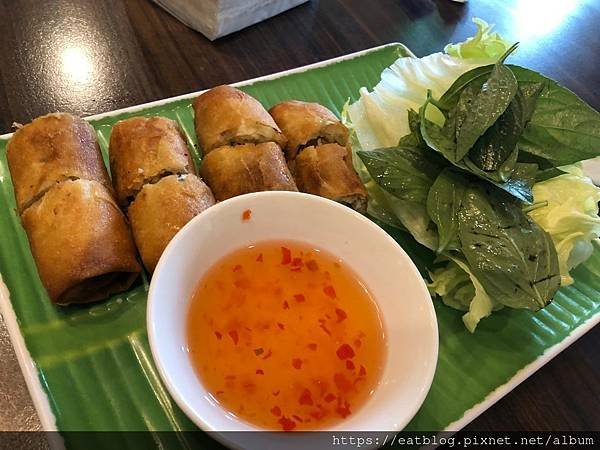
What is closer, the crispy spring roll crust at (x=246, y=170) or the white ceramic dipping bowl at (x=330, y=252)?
the white ceramic dipping bowl at (x=330, y=252)

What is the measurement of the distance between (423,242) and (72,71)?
166 cm

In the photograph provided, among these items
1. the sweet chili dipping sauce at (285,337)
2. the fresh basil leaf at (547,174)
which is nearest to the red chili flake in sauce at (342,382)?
the sweet chili dipping sauce at (285,337)

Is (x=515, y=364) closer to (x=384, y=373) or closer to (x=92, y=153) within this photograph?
(x=384, y=373)

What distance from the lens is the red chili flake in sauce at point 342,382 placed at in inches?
58.5

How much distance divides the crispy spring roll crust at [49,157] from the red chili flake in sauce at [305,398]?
0.89 metres

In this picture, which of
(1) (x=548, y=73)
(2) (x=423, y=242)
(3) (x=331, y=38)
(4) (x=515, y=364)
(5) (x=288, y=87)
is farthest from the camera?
(1) (x=548, y=73)

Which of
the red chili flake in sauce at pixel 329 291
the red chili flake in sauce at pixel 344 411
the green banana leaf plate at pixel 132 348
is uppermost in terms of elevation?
the red chili flake in sauce at pixel 329 291

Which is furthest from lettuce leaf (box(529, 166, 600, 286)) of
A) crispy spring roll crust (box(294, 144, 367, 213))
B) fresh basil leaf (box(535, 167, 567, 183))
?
crispy spring roll crust (box(294, 144, 367, 213))

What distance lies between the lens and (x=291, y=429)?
53.9 inches

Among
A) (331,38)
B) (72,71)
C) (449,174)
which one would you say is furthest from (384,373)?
(331,38)

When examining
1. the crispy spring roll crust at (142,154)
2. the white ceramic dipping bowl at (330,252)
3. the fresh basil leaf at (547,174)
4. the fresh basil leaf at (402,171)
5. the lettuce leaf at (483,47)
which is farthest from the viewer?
the lettuce leaf at (483,47)

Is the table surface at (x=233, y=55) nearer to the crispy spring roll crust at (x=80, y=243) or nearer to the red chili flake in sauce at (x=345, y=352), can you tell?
the crispy spring roll crust at (x=80, y=243)

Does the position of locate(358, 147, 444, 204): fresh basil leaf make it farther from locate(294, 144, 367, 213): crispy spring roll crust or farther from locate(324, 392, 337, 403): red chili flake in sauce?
locate(324, 392, 337, 403): red chili flake in sauce

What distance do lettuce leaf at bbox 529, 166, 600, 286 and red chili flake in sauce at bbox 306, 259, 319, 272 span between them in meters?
0.82
